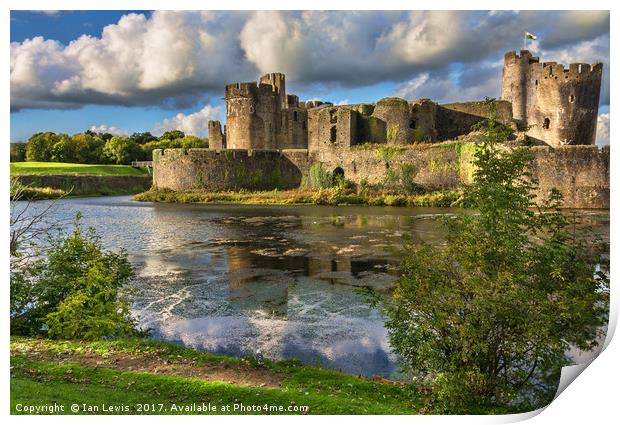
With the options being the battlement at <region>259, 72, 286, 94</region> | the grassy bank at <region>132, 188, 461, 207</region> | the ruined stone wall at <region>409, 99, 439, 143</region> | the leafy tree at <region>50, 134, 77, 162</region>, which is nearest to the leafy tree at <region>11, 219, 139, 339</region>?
the grassy bank at <region>132, 188, 461, 207</region>

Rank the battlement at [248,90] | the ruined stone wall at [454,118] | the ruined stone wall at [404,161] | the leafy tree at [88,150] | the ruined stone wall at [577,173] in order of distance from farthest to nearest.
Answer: the leafy tree at [88,150]
the battlement at [248,90]
the ruined stone wall at [454,118]
the ruined stone wall at [404,161]
the ruined stone wall at [577,173]

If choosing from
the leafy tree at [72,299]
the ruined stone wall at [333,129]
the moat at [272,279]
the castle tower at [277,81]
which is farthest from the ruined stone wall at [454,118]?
the leafy tree at [72,299]

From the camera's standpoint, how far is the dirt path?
641 centimetres

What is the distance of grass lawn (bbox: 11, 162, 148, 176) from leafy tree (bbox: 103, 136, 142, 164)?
258 cm

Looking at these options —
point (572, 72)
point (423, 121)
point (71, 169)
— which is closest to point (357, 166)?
point (423, 121)

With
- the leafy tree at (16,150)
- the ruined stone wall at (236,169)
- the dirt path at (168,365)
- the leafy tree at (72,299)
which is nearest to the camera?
the dirt path at (168,365)

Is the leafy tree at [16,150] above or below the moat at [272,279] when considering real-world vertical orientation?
above

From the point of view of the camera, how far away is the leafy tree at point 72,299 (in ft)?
25.3

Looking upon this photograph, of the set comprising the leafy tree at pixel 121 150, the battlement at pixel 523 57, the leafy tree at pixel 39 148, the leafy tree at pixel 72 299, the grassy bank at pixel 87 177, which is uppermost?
the battlement at pixel 523 57

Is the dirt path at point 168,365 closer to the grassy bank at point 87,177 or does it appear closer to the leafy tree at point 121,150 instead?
the grassy bank at point 87,177

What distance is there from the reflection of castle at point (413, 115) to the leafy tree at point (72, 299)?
79.0 feet

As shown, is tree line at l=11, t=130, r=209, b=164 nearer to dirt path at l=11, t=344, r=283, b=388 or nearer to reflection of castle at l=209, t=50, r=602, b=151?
reflection of castle at l=209, t=50, r=602, b=151

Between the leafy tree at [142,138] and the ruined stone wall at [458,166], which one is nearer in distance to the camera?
the ruined stone wall at [458,166]

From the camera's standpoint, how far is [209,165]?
34656mm
